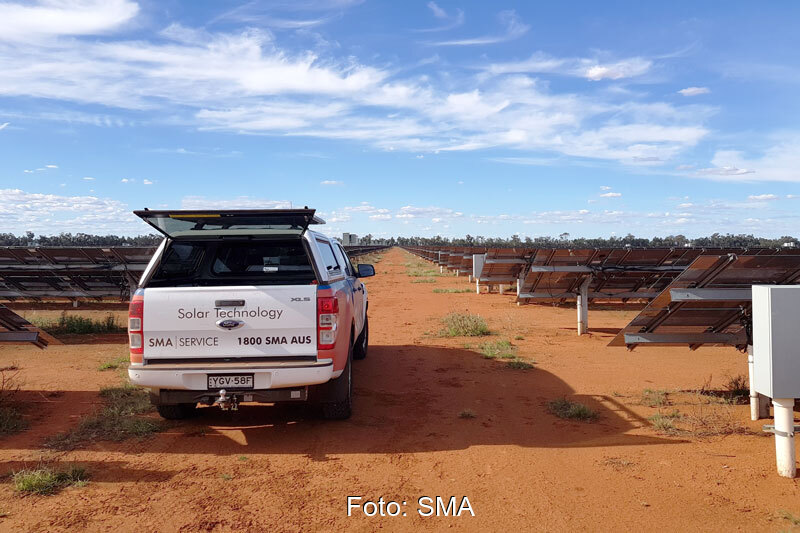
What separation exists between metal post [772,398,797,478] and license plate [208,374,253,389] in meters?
4.59

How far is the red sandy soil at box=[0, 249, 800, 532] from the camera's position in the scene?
3957 mm

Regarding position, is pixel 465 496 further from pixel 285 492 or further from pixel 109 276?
pixel 109 276

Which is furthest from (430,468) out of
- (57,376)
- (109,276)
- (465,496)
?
(109,276)

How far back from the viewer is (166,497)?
171 inches

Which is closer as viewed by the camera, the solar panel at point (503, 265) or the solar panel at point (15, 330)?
the solar panel at point (15, 330)

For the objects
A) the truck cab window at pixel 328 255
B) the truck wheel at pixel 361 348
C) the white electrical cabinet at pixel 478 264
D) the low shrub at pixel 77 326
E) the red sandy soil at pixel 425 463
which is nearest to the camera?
the red sandy soil at pixel 425 463

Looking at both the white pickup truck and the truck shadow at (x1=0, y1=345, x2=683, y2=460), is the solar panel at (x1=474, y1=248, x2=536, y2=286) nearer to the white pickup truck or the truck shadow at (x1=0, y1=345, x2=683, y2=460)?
the truck shadow at (x1=0, y1=345, x2=683, y2=460)

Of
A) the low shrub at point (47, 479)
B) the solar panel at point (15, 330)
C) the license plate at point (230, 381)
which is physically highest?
the solar panel at point (15, 330)

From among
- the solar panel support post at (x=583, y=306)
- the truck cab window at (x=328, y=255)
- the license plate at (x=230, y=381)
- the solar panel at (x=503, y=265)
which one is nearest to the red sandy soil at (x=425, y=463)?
the license plate at (x=230, y=381)

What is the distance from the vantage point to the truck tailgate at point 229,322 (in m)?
5.23

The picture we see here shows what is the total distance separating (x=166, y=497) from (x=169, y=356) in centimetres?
139

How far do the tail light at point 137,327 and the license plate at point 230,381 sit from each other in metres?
0.73

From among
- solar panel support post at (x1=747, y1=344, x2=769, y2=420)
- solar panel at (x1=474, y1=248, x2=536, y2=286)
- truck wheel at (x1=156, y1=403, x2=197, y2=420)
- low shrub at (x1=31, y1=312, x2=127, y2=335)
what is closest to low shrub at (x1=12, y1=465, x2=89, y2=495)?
truck wheel at (x1=156, y1=403, x2=197, y2=420)

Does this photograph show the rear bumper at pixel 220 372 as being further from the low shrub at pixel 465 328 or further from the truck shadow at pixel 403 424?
the low shrub at pixel 465 328
